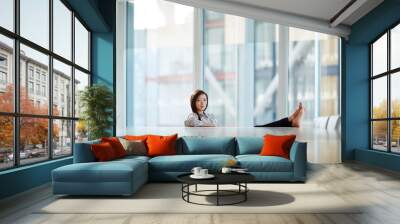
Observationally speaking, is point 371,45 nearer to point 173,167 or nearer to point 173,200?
point 173,167

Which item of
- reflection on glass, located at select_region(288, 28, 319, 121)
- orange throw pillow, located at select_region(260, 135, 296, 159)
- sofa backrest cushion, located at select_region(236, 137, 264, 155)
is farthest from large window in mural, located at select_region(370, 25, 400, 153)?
sofa backrest cushion, located at select_region(236, 137, 264, 155)

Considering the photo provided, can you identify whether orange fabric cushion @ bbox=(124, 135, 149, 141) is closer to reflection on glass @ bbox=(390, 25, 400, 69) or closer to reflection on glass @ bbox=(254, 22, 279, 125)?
reflection on glass @ bbox=(254, 22, 279, 125)

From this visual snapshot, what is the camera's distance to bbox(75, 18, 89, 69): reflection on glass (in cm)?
766

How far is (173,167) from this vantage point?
5.74 meters

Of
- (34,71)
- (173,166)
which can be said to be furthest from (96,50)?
(173,166)

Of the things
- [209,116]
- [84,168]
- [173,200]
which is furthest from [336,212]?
[209,116]

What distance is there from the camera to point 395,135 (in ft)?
25.4

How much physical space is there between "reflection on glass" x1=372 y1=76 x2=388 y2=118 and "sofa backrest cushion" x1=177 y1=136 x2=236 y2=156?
3.82 metres

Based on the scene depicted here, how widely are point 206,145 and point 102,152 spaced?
1.82m

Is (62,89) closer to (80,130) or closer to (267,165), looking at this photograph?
(80,130)

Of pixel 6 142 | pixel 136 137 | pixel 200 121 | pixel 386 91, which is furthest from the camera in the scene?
pixel 386 91

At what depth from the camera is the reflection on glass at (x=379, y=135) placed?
827cm

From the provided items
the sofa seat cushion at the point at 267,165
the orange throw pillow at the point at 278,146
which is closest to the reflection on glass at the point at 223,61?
the orange throw pillow at the point at 278,146

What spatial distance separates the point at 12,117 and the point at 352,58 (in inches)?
291
